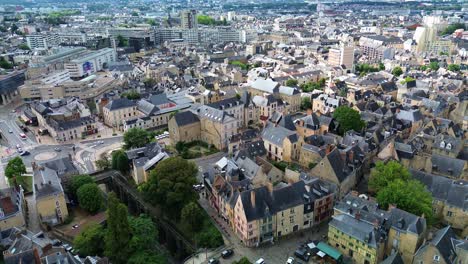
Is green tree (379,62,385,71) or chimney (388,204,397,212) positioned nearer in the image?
chimney (388,204,397,212)

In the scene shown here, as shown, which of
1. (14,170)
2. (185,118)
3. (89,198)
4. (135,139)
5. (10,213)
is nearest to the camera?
(10,213)

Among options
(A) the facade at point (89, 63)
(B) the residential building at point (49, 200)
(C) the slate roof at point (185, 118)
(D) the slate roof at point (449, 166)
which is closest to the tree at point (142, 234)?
(B) the residential building at point (49, 200)

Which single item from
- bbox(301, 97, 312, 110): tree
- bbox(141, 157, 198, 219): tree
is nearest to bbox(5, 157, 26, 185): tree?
bbox(141, 157, 198, 219): tree

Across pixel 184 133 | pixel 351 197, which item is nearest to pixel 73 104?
pixel 184 133

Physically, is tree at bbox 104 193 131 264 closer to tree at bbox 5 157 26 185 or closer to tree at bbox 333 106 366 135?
tree at bbox 5 157 26 185

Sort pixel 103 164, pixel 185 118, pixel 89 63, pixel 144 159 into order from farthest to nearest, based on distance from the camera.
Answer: pixel 89 63 → pixel 185 118 → pixel 103 164 → pixel 144 159

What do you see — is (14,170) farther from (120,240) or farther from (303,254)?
(303,254)

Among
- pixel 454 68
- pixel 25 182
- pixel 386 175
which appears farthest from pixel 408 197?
pixel 454 68
